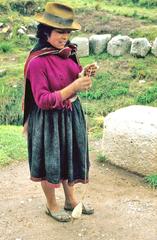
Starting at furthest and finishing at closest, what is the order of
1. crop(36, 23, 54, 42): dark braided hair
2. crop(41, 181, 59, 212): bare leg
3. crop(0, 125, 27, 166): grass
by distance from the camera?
1. crop(0, 125, 27, 166): grass
2. crop(41, 181, 59, 212): bare leg
3. crop(36, 23, 54, 42): dark braided hair

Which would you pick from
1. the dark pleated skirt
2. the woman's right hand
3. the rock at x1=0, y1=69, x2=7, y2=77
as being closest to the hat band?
the woman's right hand

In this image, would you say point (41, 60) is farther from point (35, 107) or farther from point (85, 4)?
point (85, 4)

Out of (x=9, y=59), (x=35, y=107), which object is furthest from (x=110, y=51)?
(x=35, y=107)

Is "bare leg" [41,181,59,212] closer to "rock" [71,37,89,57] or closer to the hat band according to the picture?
the hat band

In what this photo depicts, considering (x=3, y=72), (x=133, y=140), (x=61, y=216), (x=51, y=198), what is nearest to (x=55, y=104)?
(x=51, y=198)

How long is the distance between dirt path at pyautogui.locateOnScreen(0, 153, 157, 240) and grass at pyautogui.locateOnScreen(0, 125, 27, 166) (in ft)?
1.16

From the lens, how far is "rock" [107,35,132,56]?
11234 mm

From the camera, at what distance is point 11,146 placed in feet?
22.0

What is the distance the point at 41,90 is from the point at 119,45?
726cm

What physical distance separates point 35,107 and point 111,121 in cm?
166

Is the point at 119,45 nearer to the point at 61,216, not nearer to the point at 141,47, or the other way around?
the point at 141,47

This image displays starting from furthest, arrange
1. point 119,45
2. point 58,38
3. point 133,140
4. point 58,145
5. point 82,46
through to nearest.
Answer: point 82,46 < point 119,45 < point 133,140 < point 58,145 < point 58,38

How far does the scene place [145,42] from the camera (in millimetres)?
10852

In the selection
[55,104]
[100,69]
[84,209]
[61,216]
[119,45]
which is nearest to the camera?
[55,104]
